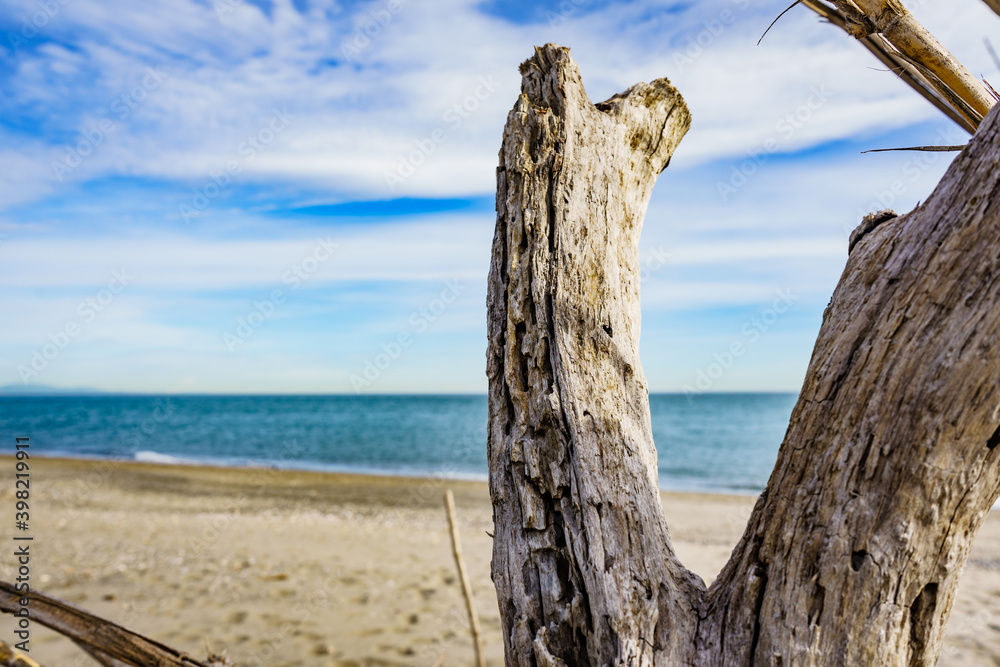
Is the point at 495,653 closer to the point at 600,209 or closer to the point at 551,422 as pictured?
the point at 551,422

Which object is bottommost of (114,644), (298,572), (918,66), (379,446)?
(379,446)

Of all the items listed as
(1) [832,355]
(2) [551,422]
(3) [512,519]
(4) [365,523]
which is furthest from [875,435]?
(4) [365,523]

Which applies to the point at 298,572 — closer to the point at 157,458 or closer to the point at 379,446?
the point at 157,458

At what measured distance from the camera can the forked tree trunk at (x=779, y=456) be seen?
1192 millimetres

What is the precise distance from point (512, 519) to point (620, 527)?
299mm

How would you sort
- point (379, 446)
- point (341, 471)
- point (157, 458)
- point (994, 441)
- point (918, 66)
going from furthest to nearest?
point (379, 446) → point (157, 458) → point (341, 471) → point (918, 66) → point (994, 441)

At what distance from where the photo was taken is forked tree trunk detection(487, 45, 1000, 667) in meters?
1.19

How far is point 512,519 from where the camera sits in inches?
64.1

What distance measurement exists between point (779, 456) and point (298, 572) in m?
6.33

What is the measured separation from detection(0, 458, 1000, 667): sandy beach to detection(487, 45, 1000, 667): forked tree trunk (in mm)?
3186

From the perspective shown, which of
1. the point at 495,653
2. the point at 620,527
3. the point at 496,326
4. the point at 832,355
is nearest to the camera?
the point at 832,355

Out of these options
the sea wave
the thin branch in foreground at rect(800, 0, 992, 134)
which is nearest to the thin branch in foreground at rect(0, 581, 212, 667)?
the thin branch in foreground at rect(800, 0, 992, 134)

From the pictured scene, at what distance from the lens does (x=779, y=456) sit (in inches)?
54.7

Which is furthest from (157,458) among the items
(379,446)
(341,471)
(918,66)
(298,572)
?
(918,66)
